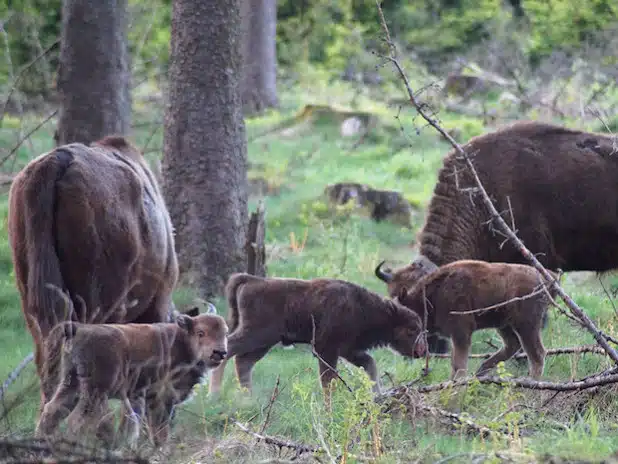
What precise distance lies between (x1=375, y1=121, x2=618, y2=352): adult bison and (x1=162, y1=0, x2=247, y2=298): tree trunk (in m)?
2.28

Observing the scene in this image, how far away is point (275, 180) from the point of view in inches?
746

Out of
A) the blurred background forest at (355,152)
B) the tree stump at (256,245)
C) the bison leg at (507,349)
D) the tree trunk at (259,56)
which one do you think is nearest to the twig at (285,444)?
the blurred background forest at (355,152)

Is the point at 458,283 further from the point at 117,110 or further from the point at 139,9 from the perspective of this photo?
the point at 139,9

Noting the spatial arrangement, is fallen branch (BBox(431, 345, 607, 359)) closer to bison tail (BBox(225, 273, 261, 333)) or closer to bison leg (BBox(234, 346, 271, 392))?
bison leg (BBox(234, 346, 271, 392))

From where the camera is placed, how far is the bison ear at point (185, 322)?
7.02m

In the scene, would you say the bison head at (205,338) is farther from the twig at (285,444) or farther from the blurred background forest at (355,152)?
the twig at (285,444)

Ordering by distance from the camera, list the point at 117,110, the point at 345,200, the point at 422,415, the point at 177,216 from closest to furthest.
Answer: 1. the point at 422,415
2. the point at 177,216
3. the point at 117,110
4. the point at 345,200

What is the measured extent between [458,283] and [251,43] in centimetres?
1882

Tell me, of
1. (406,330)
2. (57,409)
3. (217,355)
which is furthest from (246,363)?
(57,409)

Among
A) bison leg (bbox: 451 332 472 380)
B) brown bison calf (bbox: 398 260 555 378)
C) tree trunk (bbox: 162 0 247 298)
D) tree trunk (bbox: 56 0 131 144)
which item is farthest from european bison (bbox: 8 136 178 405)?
tree trunk (bbox: 56 0 131 144)

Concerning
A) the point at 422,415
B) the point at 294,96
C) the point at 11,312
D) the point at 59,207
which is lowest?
the point at 294,96

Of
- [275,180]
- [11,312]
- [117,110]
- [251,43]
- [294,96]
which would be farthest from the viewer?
[294,96]

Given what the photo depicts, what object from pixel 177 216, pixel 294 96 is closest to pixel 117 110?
pixel 177 216

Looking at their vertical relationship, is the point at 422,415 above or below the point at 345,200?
above
